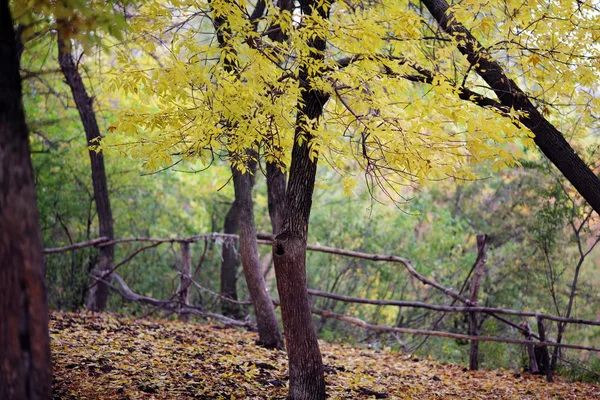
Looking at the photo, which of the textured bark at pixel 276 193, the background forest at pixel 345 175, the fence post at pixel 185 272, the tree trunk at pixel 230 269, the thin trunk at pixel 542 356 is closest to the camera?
the background forest at pixel 345 175

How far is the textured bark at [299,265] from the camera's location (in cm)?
477

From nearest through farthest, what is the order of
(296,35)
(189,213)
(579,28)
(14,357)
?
1. (14,357)
2. (296,35)
3. (579,28)
4. (189,213)

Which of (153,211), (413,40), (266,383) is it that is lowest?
(266,383)

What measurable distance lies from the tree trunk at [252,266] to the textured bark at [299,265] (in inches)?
69.2

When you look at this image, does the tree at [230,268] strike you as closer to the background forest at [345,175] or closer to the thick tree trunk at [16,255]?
the background forest at [345,175]

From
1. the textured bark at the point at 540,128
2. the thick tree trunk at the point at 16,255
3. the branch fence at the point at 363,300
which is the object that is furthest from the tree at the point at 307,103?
the branch fence at the point at 363,300

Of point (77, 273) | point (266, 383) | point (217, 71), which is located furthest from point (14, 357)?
point (77, 273)

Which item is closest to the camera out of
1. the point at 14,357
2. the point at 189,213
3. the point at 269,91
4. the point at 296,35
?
the point at 14,357

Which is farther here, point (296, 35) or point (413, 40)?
point (413, 40)

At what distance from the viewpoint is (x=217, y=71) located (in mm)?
4262

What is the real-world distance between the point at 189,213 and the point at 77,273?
11.5 ft

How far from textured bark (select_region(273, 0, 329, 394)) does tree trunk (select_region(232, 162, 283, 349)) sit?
1.76m

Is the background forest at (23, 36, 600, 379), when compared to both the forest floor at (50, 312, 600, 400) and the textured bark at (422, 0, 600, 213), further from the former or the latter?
the textured bark at (422, 0, 600, 213)

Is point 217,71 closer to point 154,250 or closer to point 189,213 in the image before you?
point 154,250
